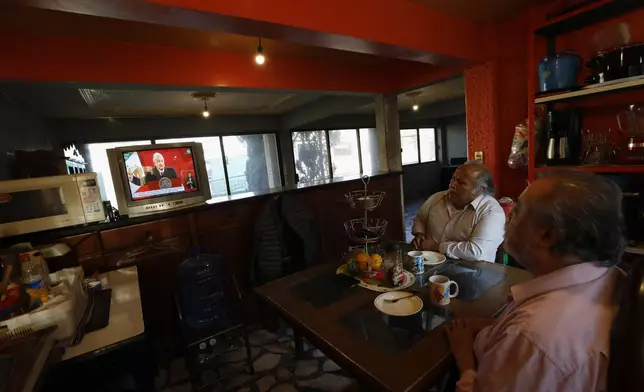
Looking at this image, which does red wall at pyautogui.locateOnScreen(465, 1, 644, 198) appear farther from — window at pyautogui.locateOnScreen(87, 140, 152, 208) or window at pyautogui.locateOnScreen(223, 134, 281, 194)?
window at pyautogui.locateOnScreen(87, 140, 152, 208)

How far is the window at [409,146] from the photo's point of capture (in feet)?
26.4

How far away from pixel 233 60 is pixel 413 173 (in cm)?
642

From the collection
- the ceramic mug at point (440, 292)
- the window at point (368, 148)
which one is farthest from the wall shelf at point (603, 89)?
the window at point (368, 148)

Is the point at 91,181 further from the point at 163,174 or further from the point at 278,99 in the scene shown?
the point at 278,99

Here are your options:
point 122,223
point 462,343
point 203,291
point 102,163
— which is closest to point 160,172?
point 122,223

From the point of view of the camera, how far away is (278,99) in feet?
15.7

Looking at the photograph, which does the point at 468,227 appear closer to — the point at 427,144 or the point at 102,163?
the point at 102,163

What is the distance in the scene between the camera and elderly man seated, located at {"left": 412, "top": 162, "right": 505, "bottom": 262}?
1.69 m

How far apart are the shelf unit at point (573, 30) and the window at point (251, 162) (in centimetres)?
514

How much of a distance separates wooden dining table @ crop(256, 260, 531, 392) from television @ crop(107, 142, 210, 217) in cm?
106

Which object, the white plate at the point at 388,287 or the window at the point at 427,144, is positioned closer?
the white plate at the point at 388,287

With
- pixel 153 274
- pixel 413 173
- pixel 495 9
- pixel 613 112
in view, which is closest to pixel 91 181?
pixel 153 274

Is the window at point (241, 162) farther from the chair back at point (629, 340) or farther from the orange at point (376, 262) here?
the chair back at point (629, 340)

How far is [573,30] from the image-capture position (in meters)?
2.08
